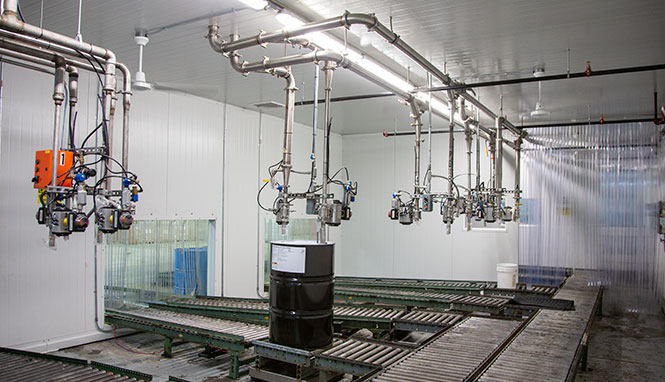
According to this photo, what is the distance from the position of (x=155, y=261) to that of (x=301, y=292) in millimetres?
3972

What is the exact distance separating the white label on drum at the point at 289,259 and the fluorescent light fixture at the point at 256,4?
2244mm

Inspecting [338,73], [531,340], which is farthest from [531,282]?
[338,73]

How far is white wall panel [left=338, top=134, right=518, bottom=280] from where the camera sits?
10.7 meters

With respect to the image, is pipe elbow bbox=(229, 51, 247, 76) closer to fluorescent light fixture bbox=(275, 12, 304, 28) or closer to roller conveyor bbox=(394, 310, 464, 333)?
fluorescent light fixture bbox=(275, 12, 304, 28)

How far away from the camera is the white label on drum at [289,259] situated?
15.2 feet

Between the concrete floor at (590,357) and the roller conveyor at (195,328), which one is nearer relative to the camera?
the roller conveyor at (195,328)

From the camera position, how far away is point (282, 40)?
471cm

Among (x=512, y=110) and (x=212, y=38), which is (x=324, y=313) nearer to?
(x=212, y=38)

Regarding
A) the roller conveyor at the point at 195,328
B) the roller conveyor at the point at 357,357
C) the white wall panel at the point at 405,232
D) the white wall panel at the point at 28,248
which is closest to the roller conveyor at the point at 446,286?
the white wall panel at the point at 405,232

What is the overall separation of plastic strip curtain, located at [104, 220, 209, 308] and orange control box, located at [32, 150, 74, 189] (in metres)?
2.84

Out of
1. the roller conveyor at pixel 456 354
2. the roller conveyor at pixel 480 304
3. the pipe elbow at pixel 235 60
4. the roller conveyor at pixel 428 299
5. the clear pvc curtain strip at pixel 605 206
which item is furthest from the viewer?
the clear pvc curtain strip at pixel 605 206

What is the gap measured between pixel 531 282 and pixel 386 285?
3270mm

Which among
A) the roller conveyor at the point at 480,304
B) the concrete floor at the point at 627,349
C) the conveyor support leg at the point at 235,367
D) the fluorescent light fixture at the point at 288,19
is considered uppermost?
the fluorescent light fixture at the point at 288,19

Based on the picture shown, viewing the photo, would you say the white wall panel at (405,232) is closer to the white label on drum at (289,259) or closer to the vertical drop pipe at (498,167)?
the vertical drop pipe at (498,167)
